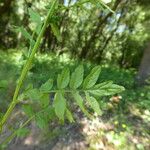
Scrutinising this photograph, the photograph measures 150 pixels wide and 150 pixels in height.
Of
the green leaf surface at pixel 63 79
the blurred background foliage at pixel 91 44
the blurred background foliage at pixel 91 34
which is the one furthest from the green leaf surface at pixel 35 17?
the blurred background foliage at pixel 91 34

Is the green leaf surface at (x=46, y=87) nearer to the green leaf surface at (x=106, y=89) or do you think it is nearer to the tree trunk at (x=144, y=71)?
the green leaf surface at (x=106, y=89)

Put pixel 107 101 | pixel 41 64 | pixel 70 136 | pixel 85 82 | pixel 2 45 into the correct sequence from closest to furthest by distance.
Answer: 1. pixel 85 82
2. pixel 70 136
3. pixel 107 101
4. pixel 41 64
5. pixel 2 45

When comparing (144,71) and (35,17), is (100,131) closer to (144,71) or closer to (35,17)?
(144,71)

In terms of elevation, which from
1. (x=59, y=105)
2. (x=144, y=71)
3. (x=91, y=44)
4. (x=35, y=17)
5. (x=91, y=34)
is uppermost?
(x=35, y=17)

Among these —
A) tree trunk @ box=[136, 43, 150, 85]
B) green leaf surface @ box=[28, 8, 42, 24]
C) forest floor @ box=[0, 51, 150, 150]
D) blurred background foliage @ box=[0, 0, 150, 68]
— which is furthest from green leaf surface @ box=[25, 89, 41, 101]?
blurred background foliage @ box=[0, 0, 150, 68]

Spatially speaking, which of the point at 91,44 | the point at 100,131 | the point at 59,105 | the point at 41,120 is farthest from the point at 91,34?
the point at 59,105

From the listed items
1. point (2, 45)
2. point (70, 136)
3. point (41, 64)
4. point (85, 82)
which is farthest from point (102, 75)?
point (2, 45)

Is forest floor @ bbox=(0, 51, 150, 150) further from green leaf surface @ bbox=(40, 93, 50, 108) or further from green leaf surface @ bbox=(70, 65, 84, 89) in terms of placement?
green leaf surface @ bbox=(70, 65, 84, 89)

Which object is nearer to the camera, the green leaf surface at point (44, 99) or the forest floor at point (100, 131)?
the green leaf surface at point (44, 99)

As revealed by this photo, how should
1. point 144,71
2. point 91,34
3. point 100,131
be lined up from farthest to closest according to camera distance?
point 91,34 < point 144,71 < point 100,131

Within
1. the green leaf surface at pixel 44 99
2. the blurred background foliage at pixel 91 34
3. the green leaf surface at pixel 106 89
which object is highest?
the green leaf surface at pixel 106 89

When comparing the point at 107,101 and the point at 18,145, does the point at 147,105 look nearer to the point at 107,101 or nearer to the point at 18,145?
the point at 107,101
